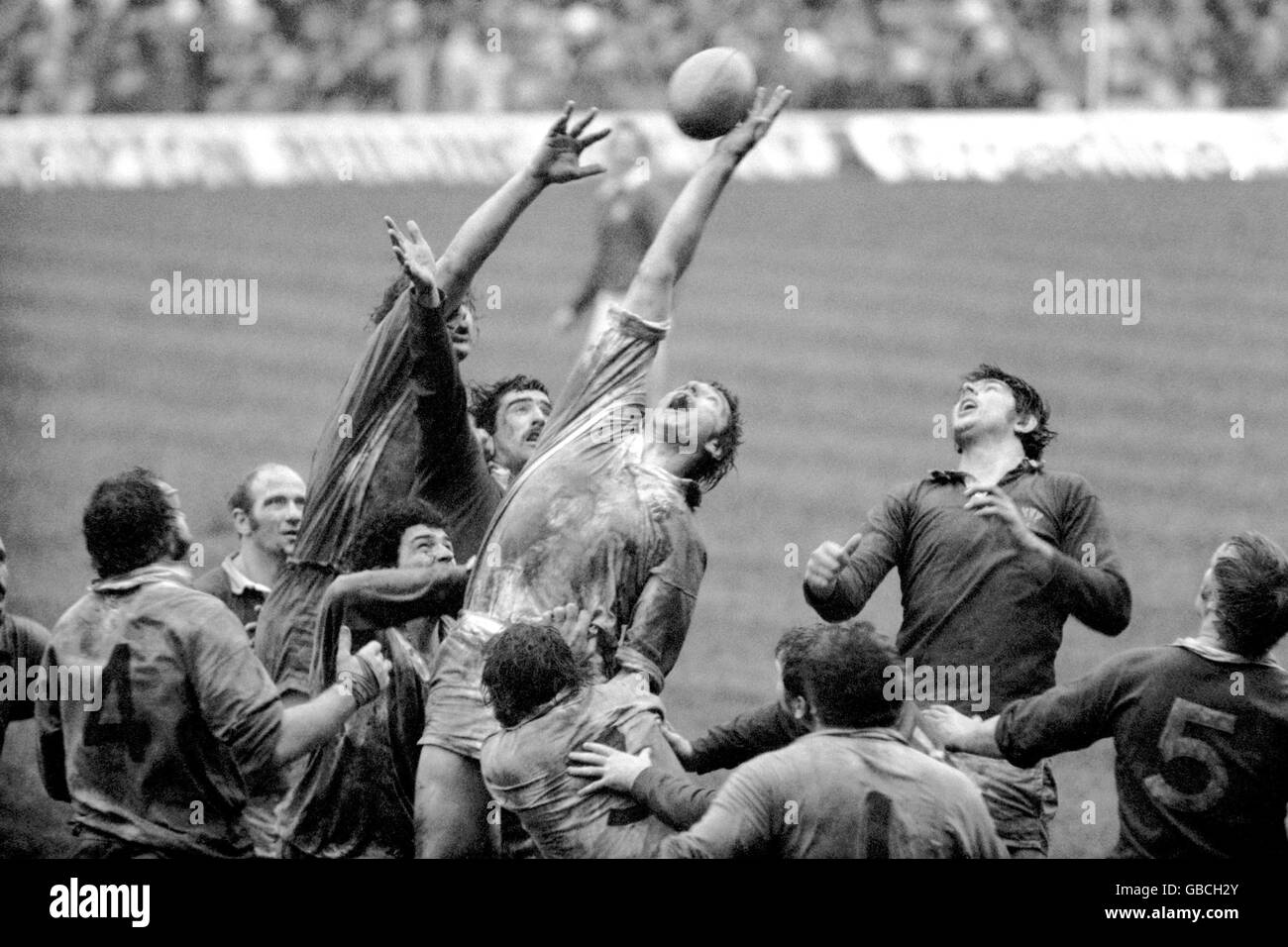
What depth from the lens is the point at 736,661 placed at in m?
7.48

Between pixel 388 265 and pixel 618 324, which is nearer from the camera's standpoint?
pixel 618 324

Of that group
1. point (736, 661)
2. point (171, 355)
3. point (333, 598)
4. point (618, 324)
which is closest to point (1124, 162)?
point (736, 661)

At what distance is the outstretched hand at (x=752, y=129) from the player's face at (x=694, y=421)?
63 cm

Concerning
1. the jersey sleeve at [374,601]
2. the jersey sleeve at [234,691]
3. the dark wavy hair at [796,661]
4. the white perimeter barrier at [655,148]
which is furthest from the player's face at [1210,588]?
the white perimeter barrier at [655,148]

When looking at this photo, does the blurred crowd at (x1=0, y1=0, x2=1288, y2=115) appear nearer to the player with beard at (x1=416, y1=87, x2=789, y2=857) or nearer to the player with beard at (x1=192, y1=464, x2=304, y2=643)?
the player with beard at (x1=192, y1=464, x2=304, y2=643)

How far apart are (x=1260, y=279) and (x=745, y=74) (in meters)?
5.39

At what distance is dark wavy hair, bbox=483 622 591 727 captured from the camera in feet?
14.1

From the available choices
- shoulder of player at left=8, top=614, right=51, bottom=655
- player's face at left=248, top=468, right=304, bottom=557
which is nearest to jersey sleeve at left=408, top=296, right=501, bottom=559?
player's face at left=248, top=468, right=304, bottom=557

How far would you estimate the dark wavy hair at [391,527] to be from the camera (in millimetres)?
4992

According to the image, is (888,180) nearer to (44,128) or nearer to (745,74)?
(44,128)

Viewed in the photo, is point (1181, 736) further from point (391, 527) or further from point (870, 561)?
point (391, 527)

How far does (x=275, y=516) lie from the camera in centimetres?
545

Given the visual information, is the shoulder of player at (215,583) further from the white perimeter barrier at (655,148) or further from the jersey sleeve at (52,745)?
the white perimeter barrier at (655,148)
